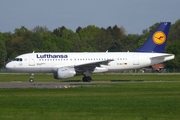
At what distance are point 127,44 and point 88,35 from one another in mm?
46326

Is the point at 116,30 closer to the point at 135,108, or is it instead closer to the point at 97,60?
the point at 97,60

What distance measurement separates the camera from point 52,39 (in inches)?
6073

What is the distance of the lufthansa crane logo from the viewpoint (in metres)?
57.3

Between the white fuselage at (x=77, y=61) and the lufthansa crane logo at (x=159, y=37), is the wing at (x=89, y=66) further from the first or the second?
the lufthansa crane logo at (x=159, y=37)

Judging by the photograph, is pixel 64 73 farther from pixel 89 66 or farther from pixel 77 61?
pixel 77 61

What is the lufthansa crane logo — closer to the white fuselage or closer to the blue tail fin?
the blue tail fin

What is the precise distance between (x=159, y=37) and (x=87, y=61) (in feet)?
27.6

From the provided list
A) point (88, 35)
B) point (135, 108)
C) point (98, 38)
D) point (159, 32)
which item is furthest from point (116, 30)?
point (135, 108)

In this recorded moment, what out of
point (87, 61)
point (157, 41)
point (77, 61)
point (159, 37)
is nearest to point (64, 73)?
point (77, 61)

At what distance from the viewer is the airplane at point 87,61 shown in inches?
2120

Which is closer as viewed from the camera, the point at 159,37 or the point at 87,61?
the point at 87,61

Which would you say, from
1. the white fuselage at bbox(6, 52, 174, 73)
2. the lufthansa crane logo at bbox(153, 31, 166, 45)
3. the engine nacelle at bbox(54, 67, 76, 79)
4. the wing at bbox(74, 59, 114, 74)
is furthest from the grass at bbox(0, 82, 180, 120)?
the lufthansa crane logo at bbox(153, 31, 166, 45)

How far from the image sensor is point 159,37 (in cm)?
5753

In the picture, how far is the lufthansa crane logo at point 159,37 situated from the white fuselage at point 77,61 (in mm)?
1784
